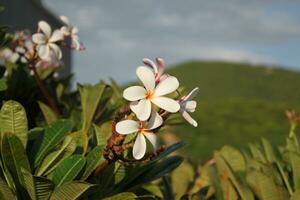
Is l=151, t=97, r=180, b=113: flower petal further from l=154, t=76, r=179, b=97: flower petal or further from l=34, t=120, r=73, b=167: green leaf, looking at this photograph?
l=34, t=120, r=73, b=167: green leaf

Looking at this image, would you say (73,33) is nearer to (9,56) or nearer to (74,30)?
(74,30)

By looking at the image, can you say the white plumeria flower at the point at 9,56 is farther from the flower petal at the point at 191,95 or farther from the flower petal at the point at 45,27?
the flower petal at the point at 191,95

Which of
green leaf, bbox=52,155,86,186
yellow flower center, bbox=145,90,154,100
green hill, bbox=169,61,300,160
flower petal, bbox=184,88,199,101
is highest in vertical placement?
yellow flower center, bbox=145,90,154,100

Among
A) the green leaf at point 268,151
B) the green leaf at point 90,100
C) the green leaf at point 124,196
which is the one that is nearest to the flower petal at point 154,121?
the green leaf at point 124,196

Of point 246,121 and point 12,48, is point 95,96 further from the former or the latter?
point 246,121

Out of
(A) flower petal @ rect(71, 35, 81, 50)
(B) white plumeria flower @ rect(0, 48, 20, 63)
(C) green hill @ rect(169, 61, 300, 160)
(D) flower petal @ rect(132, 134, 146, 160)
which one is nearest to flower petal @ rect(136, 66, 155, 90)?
(D) flower petal @ rect(132, 134, 146, 160)

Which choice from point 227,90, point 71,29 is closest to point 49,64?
point 71,29

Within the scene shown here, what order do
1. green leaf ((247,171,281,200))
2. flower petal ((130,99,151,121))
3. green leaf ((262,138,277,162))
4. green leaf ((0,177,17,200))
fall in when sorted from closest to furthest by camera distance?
1. flower petal ((130,99,151,121))
2. green leaf ((0,177,17,200))
3. green leaf ((247,171,281,200))
4. green leaf ((262,138,277,162))

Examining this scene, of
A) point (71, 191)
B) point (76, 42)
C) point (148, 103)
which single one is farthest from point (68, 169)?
point (76, 42)
